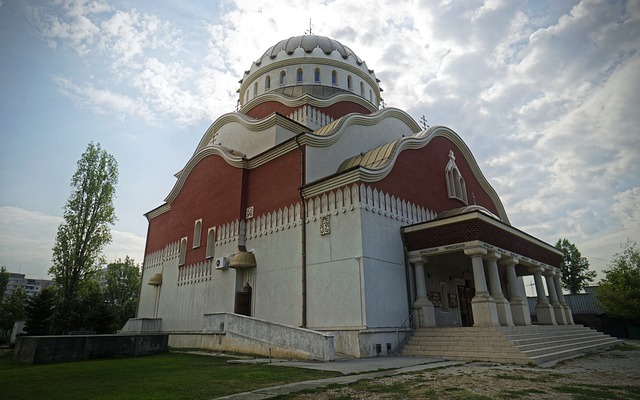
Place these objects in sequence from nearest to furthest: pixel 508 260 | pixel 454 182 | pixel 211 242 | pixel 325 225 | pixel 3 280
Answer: pixel 325 225 < pixel 508 260 < pixel 454 182 < pixel 211 242 < pixel 3 280

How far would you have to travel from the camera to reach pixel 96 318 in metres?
22.0

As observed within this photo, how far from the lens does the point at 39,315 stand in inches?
798

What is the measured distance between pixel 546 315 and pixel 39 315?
24.7 m

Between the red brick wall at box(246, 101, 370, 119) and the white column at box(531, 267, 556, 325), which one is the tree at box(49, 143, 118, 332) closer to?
the red brick wall at box(246, 101, 370, 119)

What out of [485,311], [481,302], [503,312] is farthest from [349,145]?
[503,312]

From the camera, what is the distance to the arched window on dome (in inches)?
701

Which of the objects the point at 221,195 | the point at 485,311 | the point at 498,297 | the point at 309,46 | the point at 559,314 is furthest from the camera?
the point at 309,46

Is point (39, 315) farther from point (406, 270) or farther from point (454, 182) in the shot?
point (454, 182)

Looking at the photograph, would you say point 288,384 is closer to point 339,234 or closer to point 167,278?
point 339,234

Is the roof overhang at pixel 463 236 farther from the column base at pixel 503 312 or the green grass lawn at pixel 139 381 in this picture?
the green grass lawn at pixel 139 381

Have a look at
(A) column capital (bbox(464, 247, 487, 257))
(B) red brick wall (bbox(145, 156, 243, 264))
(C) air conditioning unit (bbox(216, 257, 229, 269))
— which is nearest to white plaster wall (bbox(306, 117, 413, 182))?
(B) red brick wall (bbox(145, 156, 243, 264))

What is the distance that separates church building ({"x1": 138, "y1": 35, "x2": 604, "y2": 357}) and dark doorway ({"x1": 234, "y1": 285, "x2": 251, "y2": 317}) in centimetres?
5

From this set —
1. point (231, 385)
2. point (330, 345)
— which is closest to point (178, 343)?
point (330, 345)

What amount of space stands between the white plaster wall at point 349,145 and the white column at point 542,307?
9034 millimetres
